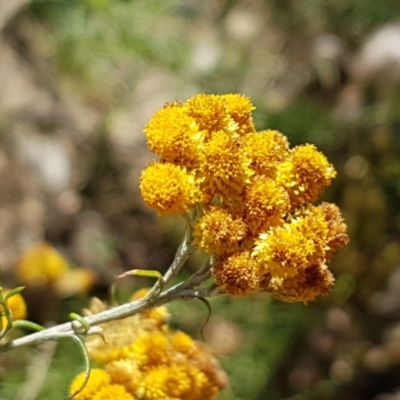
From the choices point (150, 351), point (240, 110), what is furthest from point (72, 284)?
point (240, 110)

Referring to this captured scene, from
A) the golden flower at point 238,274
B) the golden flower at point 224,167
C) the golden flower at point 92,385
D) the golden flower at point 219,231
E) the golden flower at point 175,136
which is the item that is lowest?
the golden flower at point 92,385

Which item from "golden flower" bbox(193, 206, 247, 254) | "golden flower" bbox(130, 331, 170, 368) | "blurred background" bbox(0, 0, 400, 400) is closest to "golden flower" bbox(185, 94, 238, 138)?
"golden flower" bbox(193, 206, 247, 254)

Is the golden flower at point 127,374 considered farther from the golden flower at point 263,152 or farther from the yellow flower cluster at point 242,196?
the golden flower at point 263,152

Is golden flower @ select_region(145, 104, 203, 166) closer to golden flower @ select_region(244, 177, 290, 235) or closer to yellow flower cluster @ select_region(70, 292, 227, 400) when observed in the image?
golden flower @ select_region(244, 177, 290, 235)

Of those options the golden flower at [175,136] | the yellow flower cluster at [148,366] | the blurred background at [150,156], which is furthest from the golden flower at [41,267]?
the golden flower at [175,136]

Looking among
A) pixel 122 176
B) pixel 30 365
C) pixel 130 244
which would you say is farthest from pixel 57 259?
pixel 122 176

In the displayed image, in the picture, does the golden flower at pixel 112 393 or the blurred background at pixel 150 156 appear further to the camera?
the blurred background at pixel 150 156

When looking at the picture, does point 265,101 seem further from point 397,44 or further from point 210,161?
point 210,161
